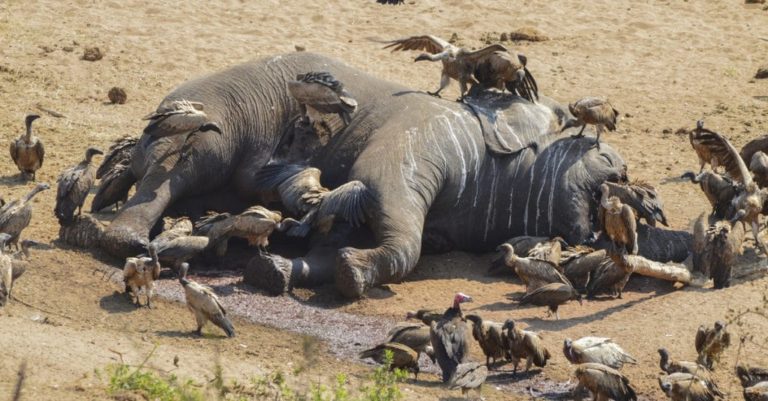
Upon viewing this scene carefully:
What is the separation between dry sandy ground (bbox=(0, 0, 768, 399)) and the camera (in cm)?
1255

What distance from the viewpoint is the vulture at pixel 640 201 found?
15.6 meters

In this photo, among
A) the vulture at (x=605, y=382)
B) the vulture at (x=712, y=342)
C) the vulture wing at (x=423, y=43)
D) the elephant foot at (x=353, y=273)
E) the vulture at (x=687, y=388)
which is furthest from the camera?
the vulture wing at (x=423, y=43)

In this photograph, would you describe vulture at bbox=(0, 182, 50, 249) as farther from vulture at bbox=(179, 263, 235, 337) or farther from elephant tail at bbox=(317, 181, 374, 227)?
elephant tail at bbox=(317, 181, 374, 227)

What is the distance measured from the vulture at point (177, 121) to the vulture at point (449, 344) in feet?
12.7

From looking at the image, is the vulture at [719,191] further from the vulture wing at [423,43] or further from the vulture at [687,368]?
the vulture at [687,368]

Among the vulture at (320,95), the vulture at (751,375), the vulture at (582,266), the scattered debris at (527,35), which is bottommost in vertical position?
the scattered debris at (527,35)

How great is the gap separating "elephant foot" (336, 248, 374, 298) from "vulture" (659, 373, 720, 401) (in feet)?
10.7

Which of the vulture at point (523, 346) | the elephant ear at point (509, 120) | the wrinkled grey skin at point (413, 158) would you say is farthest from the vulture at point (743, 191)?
the vulture at point (523, 346)

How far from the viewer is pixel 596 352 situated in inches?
484

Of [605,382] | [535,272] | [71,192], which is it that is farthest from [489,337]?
[71,192]

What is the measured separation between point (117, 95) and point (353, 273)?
6855mm

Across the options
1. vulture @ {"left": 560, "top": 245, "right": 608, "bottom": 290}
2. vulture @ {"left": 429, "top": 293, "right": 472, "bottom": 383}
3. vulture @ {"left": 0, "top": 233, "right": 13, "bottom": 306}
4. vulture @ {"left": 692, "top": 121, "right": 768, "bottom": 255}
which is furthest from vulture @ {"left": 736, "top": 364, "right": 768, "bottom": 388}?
vulture @ {"left": 0, "top": 233, "right": 13, "bottom": 306}

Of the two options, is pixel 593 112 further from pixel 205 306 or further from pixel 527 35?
pixel 527 35

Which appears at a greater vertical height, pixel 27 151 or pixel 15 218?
pixel 15 218
